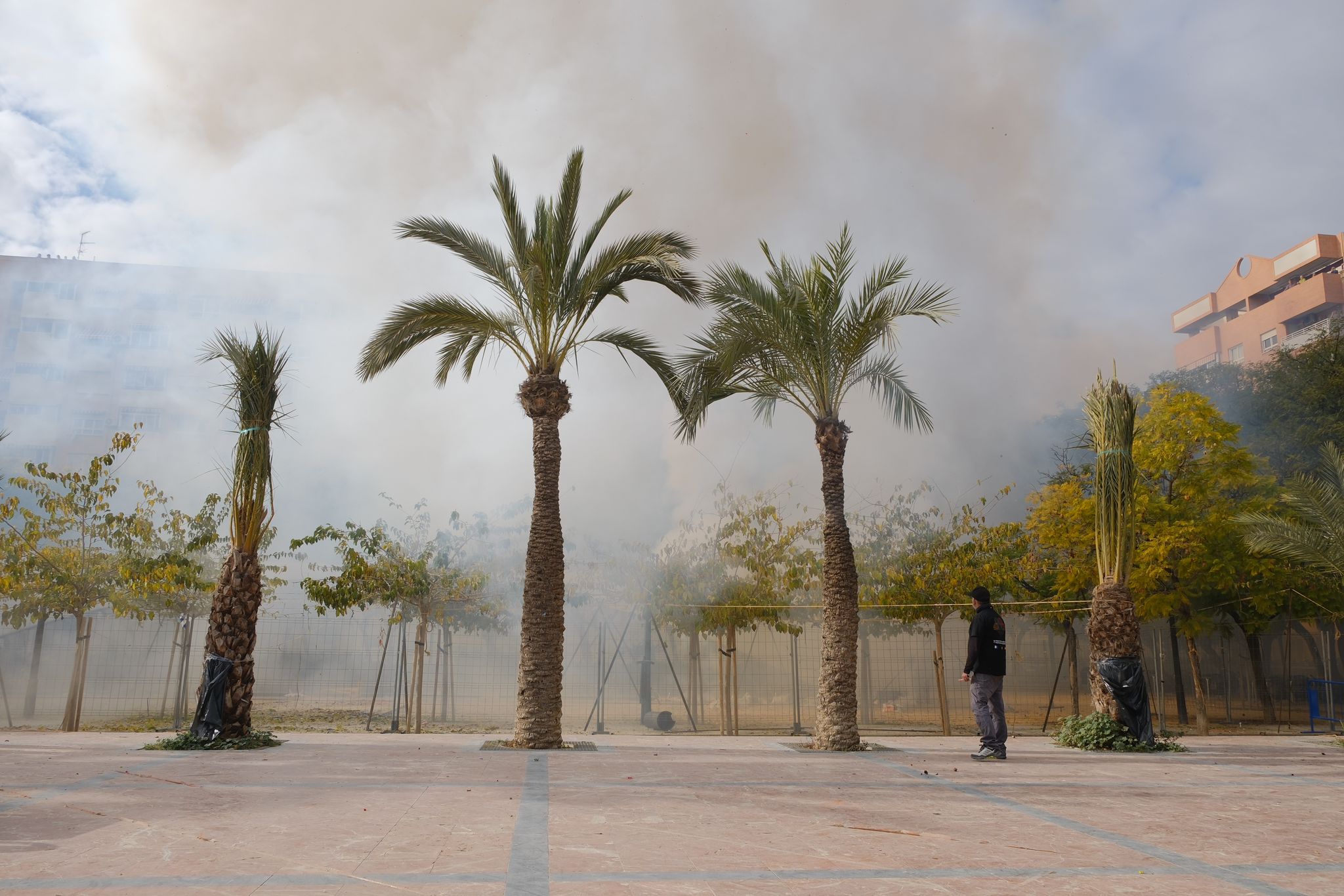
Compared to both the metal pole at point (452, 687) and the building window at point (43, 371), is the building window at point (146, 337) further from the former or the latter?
the metal pole at point (452, 687)

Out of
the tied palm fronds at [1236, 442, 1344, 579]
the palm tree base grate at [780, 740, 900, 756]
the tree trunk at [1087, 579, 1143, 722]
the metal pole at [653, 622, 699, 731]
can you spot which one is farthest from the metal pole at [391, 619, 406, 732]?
the tied palm fronds at [1236, 442, 1344, 579]

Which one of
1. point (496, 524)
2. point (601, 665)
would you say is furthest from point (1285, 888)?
point (496, 524)

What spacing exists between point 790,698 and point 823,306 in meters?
10.2

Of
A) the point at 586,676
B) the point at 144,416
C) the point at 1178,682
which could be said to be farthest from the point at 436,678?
the point at 144,416

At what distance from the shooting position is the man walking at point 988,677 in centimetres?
1077

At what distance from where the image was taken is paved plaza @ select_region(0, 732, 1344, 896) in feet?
15.0

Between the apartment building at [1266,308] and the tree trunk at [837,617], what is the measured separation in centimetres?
4678

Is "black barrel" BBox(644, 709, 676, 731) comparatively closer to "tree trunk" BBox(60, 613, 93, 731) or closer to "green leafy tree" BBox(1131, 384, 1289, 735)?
"green leafy tree" BBox(1131, 384, 1289, 735)

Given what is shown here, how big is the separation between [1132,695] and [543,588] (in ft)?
26.9

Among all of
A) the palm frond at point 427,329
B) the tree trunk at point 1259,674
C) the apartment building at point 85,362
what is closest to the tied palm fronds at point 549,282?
the palm frond at point 427,329

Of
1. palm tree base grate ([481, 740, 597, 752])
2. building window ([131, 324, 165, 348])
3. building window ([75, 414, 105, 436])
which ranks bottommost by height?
palm tree base grate ([481, 740, 597, 752])

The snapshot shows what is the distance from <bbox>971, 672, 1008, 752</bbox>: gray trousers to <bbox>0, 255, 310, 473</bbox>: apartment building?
76761 millimetres

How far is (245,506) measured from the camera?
12.0 m

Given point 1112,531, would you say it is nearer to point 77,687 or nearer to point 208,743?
point 208,743
